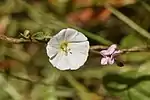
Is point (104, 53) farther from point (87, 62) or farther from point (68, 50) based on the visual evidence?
point (87, 62)

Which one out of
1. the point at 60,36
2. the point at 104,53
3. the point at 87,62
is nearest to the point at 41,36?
the point at 60,36

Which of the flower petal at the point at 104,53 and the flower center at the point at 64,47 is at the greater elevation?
the flower center at the point at 64,47

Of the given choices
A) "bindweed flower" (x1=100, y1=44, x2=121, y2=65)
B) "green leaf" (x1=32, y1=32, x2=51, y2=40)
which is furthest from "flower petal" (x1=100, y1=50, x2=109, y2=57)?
"green leaf" (x1=32, y1=32, x2=51, y2=40)

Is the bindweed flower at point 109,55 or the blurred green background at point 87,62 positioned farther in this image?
the blurred green background at point 87,62

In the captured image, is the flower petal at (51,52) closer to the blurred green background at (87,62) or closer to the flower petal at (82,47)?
the flower petal at (82,47)

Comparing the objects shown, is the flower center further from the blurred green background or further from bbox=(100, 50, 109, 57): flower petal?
the blurred green background

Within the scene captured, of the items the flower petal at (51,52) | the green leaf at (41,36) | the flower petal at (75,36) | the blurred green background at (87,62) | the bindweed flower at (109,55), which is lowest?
the blurred green background at (87,62)

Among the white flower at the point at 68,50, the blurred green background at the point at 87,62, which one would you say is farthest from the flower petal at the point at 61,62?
the blurred green background at the point at 87,62
